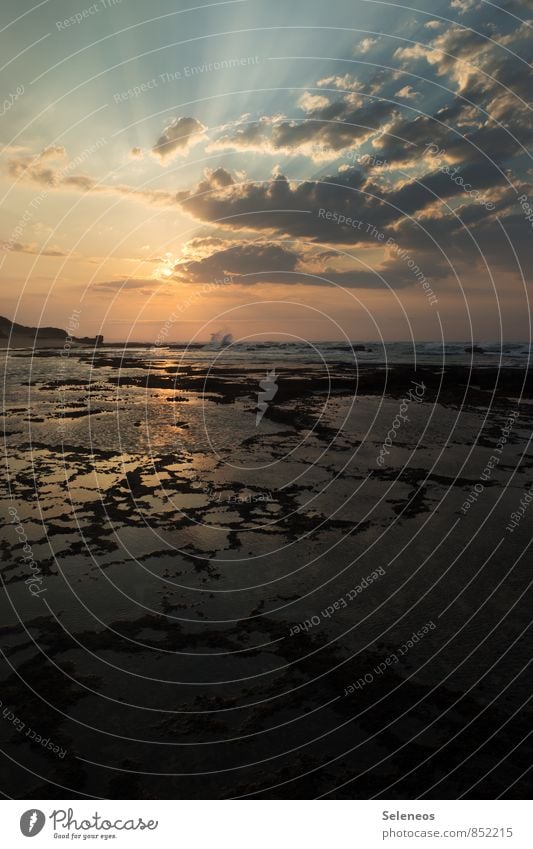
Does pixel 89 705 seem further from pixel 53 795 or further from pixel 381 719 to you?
pixel 381 719

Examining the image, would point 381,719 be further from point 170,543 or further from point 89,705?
point 170,543

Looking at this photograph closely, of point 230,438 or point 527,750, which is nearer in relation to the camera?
point 527,750

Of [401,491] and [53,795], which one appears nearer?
[53,795]

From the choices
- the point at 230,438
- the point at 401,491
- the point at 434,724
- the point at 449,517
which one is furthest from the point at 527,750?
the point at 230,438

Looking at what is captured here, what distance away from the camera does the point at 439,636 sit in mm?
5684

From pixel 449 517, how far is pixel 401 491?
4.52 ft

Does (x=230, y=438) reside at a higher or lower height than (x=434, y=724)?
higher

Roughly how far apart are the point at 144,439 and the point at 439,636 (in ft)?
33.6

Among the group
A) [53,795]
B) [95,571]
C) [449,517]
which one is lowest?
[53,795]

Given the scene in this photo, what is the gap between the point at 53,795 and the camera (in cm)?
392

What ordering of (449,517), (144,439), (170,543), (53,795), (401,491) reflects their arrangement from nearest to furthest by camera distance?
(53,795), (170,543), (449,517), (401,491), (144,439)

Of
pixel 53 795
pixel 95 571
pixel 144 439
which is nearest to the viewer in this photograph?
pixel 53 795

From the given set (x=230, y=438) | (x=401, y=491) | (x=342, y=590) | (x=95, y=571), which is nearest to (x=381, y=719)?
(x=342, y=590)

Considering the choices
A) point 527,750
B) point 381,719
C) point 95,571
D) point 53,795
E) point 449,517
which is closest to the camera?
point 53,795
